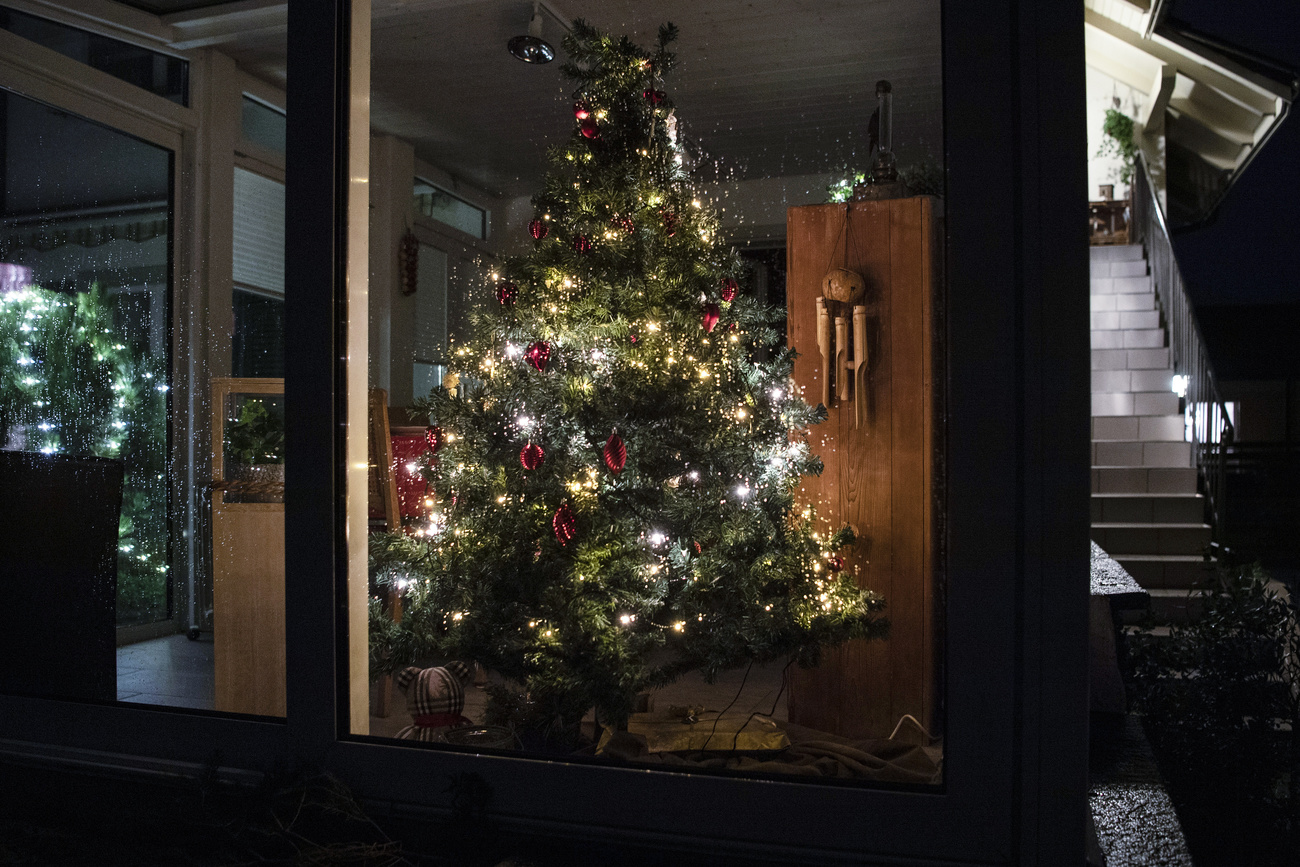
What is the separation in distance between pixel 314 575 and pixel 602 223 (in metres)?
1.43

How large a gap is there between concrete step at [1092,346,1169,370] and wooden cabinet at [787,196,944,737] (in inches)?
147

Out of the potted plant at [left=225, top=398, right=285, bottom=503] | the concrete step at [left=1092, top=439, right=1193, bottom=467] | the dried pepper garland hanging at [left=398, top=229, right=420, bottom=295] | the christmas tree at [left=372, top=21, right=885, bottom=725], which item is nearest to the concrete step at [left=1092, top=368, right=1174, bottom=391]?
the concrete step at [left=1092, top=439, right=1193, bottom=467]

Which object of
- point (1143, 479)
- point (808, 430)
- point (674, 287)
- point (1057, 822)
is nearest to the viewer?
point (1057, 822)

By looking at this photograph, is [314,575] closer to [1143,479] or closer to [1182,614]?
[1182,614]

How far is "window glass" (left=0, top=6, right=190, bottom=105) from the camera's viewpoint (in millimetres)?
2336

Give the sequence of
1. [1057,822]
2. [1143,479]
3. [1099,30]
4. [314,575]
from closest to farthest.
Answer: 1. [1057,822]
2. [314,575]
3. [1143,479]
4. [1099,30]

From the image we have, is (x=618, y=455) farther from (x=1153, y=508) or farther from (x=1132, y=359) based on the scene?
(x=1132, y=359)

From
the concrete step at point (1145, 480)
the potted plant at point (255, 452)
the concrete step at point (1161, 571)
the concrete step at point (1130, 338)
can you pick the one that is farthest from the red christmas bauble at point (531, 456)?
the concrete step at point (1130, 338)

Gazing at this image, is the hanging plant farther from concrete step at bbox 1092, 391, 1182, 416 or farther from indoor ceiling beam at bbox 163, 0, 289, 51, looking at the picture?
indoor ceiling beam at bbox 163, 0, 289, 51

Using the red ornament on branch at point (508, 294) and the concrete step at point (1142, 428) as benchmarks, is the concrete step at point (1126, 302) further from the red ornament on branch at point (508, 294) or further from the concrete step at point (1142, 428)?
the red ornament on branch at point (508, 294)

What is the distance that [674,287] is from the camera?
2312 millimetres

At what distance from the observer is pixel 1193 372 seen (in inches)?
201

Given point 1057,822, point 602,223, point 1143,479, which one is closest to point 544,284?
point 602,223

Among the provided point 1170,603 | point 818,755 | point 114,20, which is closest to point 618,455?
point 818,755
